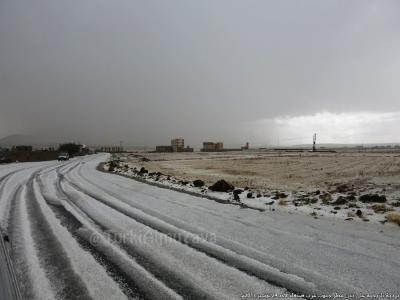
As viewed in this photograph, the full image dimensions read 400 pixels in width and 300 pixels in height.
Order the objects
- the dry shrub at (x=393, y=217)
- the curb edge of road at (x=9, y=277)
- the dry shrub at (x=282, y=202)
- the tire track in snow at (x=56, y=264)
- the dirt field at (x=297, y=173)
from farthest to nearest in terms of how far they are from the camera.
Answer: the dirt field at (x=297, y=173)
the dry shrub at (x=282, y=202)
the dry shrub at (x=393, y=217)
the tire track in snow at (x=56, y=264)
the curb edge of road at (x=9, y=277)

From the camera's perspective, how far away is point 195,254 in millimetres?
5766

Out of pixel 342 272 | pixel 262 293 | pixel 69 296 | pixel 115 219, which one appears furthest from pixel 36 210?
pixel 342 272

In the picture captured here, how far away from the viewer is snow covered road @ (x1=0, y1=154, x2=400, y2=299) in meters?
4.39

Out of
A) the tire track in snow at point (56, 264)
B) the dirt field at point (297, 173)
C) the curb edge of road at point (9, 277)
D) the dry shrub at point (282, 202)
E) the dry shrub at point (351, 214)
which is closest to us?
the curb edge of road at point (9, 277)

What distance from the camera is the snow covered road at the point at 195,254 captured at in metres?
4.39

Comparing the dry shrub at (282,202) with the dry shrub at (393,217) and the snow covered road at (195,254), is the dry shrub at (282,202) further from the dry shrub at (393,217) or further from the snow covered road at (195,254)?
the dry shrub at (393,217)

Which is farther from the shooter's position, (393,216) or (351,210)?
(351,210)

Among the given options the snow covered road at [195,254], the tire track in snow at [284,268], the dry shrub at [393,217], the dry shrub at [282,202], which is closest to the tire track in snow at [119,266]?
the snow covered road at [195,254]

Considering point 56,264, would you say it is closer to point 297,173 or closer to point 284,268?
point 284,268

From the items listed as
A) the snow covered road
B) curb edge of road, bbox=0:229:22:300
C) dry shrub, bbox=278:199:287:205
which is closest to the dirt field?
dry shrub, bbox=278:199:287:205

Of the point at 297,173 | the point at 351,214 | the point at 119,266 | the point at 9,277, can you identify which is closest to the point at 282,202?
the point at 351,214

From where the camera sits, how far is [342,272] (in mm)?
4828

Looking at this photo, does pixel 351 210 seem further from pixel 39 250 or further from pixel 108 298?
pixel 39 250

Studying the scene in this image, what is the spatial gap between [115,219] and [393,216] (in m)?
7.78
